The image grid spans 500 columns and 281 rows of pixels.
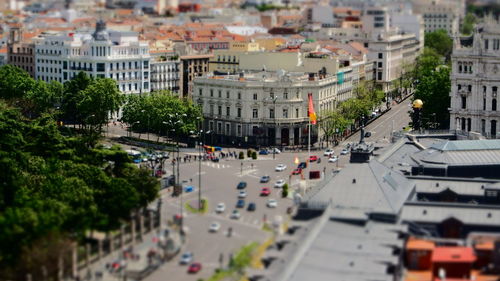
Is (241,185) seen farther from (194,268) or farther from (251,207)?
(194,268)

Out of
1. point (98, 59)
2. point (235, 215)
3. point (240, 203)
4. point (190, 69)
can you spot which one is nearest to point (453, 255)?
point (235, 215)

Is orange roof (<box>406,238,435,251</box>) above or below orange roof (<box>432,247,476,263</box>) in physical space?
above

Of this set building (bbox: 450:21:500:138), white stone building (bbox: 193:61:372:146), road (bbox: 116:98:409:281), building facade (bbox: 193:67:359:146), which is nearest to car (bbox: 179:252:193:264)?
road (bbox: 116:98:409:281)

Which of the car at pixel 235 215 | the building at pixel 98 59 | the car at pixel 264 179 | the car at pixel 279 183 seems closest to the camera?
the car at pixel 235 215

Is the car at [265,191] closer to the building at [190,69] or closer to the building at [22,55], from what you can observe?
the building at [190,69]

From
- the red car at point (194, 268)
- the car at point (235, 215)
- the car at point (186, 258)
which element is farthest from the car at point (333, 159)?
the red car at point (194, 268)

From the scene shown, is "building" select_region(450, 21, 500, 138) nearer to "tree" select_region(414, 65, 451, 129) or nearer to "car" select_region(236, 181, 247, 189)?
"tree" select_region(414, 65, 451, 129)
